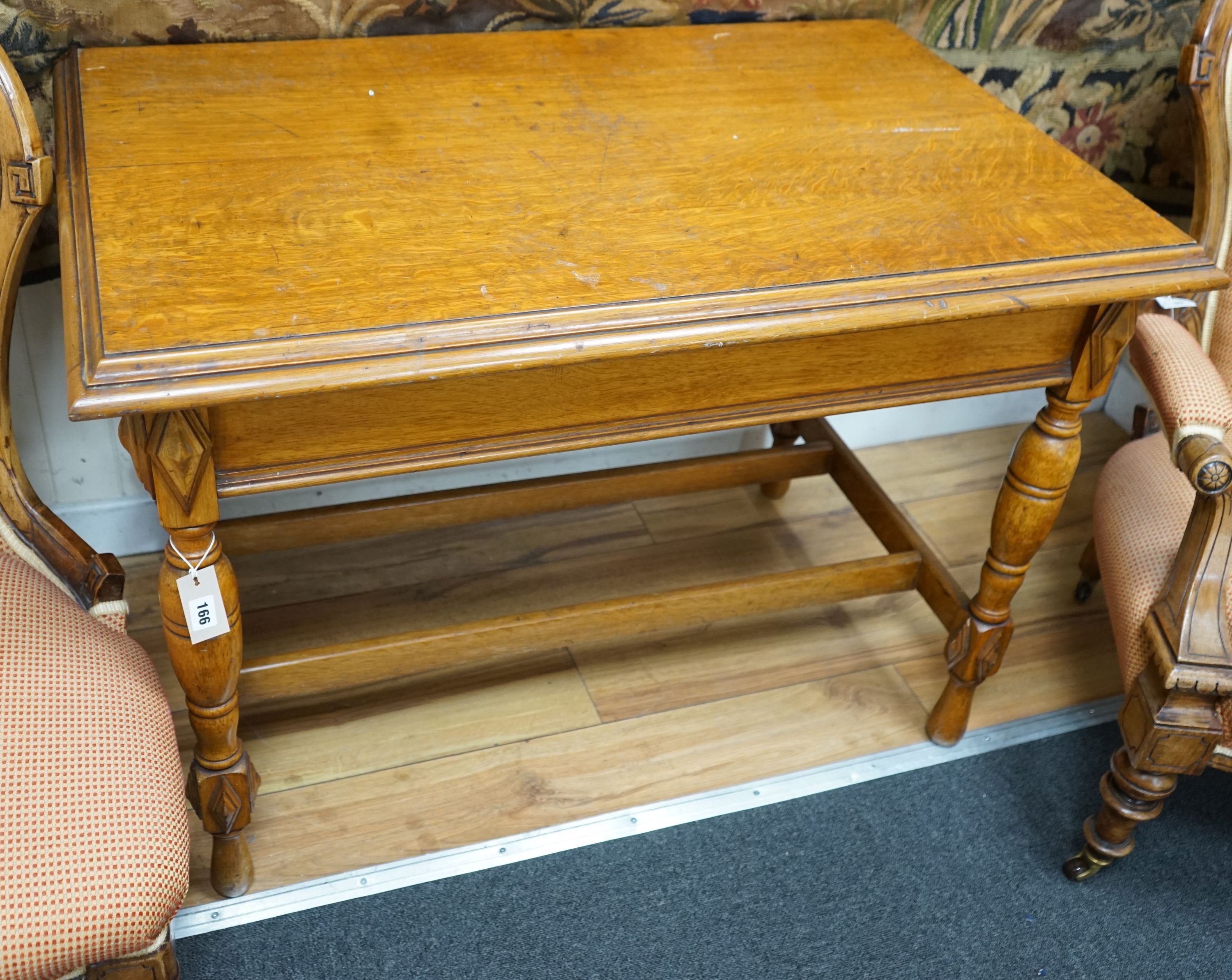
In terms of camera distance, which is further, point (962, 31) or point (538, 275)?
point (962, 31)

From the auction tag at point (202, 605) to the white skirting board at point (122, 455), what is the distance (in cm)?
59

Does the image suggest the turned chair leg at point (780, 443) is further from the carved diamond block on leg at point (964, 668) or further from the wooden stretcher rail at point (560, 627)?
the carved diamond block on leg at point (964, 668)

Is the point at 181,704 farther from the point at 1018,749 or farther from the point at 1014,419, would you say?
the point at 1014,419

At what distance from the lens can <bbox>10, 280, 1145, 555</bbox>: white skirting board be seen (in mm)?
1678

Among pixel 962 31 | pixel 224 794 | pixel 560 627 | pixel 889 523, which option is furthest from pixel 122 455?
pixel 962 31

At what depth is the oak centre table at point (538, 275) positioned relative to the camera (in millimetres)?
1057

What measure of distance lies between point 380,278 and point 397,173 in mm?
221

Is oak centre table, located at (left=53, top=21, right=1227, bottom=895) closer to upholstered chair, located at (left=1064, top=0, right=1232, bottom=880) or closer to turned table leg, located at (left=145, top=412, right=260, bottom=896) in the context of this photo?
turned table leg, located at (left=145, top=412, right=260, bottom=896)

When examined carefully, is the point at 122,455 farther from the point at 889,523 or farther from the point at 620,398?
the point at 889,523

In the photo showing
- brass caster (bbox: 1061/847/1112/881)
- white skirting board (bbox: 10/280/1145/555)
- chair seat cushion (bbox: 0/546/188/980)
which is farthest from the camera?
white skirting board (bbox: 10/280/1145/555)

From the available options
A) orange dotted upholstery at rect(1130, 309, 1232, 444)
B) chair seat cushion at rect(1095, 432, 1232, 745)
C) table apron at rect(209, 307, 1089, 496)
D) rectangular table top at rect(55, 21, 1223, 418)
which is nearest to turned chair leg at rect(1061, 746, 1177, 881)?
chair seat cushion at rect(1095, 432, 1232, 745)

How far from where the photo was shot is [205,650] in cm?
121

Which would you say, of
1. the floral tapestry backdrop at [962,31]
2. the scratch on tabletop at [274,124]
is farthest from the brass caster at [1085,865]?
the scratch on tabletop at [274,124]

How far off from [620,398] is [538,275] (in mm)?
161
